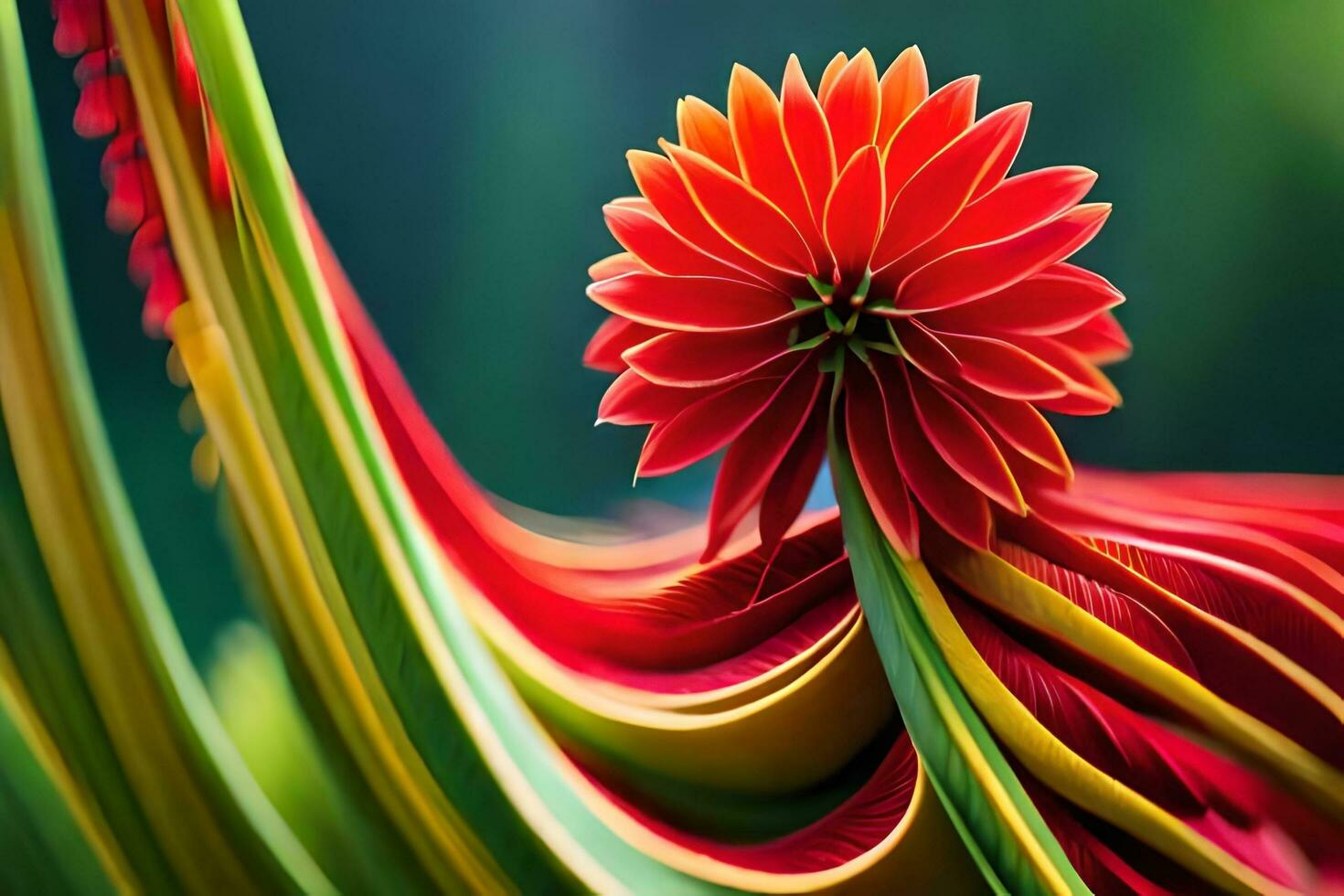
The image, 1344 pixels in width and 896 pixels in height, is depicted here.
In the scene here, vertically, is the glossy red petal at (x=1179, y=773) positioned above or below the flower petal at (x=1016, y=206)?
below

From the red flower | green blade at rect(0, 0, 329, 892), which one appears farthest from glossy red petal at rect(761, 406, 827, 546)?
green blade at rect(0, 0, 329, 892)

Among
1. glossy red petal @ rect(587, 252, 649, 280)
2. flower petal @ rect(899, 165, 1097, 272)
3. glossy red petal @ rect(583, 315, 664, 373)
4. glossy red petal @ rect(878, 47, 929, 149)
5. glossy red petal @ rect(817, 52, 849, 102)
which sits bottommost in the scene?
glossy red petal @ rect(583, 315, 664, 373)

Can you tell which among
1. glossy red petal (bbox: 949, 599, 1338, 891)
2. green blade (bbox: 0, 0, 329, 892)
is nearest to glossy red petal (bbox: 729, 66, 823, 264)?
glossy red petal (bbox: 949, 599, 1338, 891)

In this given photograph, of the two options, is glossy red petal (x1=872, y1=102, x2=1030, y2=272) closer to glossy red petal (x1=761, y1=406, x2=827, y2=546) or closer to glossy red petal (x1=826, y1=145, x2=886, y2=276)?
glossy red petal (x1=826, y1=145, x2=886, y2=276)

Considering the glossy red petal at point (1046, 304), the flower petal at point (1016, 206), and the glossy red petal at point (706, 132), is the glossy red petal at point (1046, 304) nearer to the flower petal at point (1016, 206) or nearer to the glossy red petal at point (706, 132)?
the flower petal at point (1016, 206)

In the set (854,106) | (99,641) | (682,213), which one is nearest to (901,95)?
(854,106)

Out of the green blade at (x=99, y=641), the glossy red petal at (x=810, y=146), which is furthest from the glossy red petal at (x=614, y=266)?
the green blade at (x=99, y=641)

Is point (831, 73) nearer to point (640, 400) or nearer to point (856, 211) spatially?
point (856, 211)

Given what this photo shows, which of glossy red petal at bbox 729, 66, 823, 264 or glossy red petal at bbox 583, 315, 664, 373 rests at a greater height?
glossy red petal at bbox 729, 66, 823, 264
